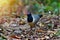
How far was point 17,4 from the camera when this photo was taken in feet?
31.0

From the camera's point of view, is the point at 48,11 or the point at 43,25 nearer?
the point at 43,25

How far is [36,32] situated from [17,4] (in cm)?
425

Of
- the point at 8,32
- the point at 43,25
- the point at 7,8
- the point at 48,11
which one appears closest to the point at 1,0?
the point at 7,8

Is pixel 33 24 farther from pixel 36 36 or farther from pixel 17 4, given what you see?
pixel 17 4

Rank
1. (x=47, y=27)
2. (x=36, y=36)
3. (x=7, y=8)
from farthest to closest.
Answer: (x=7, y=8) → (x=47, y=27) → (x=36, y=36)

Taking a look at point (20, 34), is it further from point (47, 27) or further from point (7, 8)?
point (7, 8)

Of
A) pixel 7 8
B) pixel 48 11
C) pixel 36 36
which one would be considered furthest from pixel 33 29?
pixel 7 8

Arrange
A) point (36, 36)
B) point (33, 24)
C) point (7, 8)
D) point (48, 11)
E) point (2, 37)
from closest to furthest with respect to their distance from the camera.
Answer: point (2, 37) < point (36, 36) < point (33, 24) < point (48, 11) < point (7, 8)

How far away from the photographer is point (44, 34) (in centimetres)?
521

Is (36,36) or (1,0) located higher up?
(1,0)

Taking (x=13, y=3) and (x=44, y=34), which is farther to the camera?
(x=13, y=3)

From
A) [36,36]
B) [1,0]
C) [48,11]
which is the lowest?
[36,36]

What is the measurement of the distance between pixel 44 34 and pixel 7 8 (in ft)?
13.8

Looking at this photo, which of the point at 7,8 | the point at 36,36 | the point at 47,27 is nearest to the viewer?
the point at 36,36
